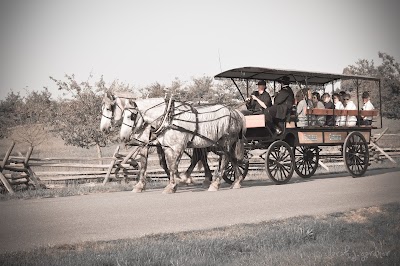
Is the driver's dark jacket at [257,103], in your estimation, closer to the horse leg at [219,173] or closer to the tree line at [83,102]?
the horse leg at [219,173]

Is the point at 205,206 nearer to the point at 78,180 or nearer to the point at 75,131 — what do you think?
the point at 78,180

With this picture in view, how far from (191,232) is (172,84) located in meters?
28.2

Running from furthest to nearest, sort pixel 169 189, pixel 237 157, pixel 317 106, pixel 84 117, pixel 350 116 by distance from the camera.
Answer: pixel 84 117 → pixel 350 116 → pixel 317 106 → pixel 237 157 → pixel 169 189

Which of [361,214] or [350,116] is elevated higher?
[350,116]

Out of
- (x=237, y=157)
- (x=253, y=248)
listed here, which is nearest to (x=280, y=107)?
(x=237, y=157)

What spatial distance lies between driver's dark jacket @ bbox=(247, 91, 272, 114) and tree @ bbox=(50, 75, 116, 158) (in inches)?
330

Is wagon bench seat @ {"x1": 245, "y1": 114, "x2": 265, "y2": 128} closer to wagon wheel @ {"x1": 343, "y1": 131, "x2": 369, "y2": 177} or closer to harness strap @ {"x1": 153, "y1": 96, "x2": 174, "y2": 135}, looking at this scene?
harness strap @ {"x1": 153, "y1": 96, "x2": 174, "y2": 135}

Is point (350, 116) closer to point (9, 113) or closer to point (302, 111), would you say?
point (302, 111)

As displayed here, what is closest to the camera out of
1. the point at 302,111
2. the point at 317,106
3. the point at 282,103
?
the point at 282,103

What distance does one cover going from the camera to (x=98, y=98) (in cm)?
2191

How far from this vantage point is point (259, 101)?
13.5m

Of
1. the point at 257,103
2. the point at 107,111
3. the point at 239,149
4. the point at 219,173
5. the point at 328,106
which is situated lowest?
the point at 219,173

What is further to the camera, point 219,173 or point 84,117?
point 84,117

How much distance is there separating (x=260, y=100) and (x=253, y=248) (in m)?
7.74
